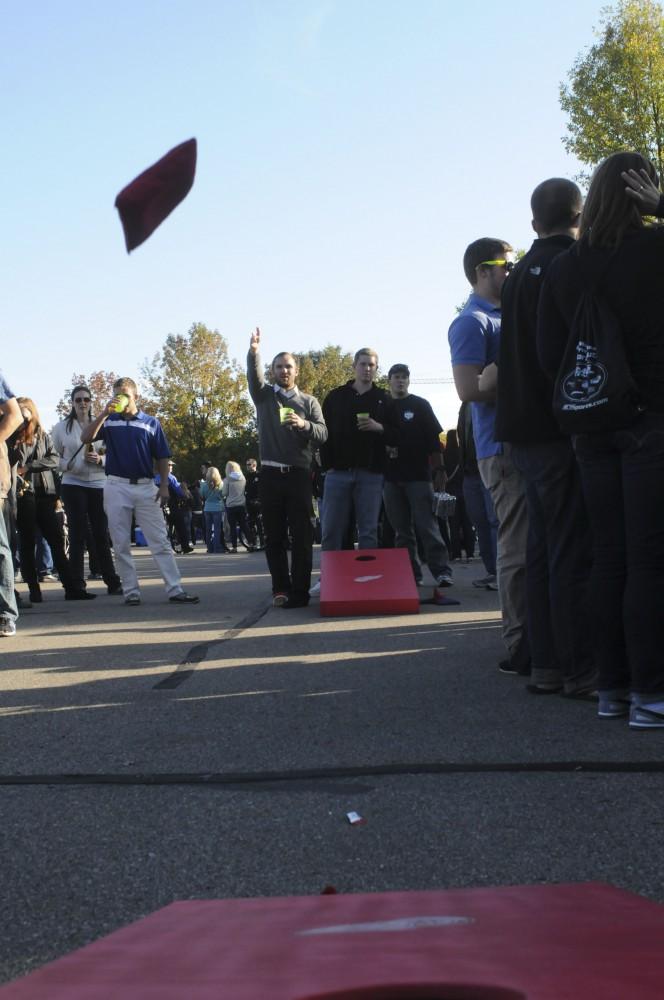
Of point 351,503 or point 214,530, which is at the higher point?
point 351,503

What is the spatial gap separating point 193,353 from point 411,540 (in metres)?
56.8

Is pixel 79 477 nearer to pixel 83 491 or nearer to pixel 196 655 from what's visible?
pixel 83 491

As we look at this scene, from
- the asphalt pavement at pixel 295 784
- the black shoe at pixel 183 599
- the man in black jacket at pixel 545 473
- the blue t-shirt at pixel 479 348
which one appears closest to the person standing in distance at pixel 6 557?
the asphalt pavement at pixel 295 784

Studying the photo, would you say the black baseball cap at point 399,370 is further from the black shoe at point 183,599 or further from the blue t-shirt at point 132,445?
the black shoe at point 183,599

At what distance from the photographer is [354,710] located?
5.07m

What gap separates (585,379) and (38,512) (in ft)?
29.4

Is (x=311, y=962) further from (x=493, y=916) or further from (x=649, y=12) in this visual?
(x=649, y=12)

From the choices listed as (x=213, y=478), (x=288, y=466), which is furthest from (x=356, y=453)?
(x=213, y=478)

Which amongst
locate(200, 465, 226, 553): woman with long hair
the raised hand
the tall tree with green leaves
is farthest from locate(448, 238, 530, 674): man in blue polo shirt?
the tall tree with green leaves

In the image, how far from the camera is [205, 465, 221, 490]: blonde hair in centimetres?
2427

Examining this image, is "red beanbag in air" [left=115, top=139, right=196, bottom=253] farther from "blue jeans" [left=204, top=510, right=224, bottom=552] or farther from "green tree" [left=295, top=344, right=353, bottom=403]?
"green tree" [left=295, top=344, right=353, bottom=403]

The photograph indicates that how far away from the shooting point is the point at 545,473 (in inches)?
202

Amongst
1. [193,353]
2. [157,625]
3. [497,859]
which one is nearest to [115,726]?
[497,859]

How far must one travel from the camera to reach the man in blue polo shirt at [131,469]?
10891mm
